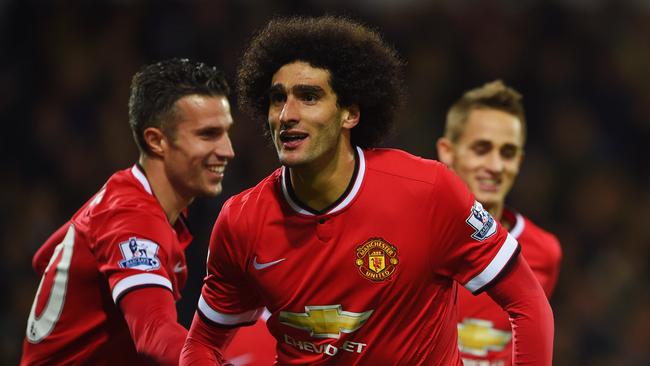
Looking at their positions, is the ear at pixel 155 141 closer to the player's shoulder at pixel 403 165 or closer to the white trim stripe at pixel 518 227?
the player's shoulder at pixel 403 165

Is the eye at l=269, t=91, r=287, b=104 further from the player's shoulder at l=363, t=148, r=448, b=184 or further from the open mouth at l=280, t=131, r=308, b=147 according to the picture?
the player's shoulder at l=363, t=148, r=448, b=184

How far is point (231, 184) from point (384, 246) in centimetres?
467

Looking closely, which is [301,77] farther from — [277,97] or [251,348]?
[251,348]

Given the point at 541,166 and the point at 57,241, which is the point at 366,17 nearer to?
the point at 541,166

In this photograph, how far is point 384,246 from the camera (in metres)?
3.25

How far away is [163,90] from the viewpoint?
4.41 meters

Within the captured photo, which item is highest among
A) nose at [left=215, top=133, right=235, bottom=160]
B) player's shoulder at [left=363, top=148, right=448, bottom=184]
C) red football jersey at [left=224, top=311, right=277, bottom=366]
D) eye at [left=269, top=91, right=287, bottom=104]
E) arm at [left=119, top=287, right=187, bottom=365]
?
eye at [left=269, top=91, right=287, bottom=104]

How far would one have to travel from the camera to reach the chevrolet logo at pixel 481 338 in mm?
4582

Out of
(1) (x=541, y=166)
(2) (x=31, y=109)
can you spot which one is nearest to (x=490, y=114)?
(1) (x=541, y=166)

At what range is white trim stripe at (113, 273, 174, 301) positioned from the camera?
3.58 metres

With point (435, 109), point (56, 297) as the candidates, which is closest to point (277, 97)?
point (56, 297)

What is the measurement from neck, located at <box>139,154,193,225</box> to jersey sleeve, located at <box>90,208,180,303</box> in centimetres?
39

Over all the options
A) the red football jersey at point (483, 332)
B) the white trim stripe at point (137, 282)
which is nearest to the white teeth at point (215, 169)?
the white trim stripe at point (137, 282)

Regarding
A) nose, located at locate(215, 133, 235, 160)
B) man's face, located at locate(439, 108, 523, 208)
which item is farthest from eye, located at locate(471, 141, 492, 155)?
nose, located at locate(215, 133, 235, 160)
